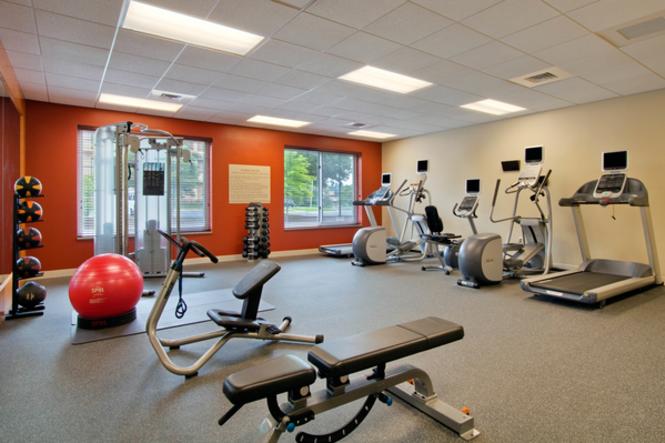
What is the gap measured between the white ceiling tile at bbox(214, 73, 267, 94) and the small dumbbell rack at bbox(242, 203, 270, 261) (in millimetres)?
2644

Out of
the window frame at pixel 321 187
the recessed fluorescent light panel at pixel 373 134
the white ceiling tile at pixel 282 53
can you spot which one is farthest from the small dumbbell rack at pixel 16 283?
the recessed fluorescent light panel at pixel 373 134

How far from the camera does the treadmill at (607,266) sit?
4.27 m

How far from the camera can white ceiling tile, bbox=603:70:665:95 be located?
15.5 ft

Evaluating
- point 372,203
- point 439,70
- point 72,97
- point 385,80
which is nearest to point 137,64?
point 72,97

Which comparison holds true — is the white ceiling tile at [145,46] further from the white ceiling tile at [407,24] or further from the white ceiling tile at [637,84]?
the white ceiling tile at [637,84]

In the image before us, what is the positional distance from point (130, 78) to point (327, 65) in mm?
2409

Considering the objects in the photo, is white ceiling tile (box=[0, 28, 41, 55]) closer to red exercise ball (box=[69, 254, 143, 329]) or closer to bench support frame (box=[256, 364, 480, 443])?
red exercise ball (box=[69, 254, 143, 329])

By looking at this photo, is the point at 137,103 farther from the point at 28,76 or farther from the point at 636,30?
the point at 636,30

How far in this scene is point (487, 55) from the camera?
402cm

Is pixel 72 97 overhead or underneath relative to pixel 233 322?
overhead

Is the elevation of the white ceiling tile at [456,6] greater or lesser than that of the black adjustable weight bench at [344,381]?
greater

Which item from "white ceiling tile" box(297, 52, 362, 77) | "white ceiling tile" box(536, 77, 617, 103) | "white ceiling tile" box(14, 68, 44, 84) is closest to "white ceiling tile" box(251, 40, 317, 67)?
"white ceiling tile" box(297, 52, 362, 77)

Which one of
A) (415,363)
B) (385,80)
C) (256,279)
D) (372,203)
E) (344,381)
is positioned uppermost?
(385,80)

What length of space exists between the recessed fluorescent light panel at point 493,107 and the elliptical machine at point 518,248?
78 cm
